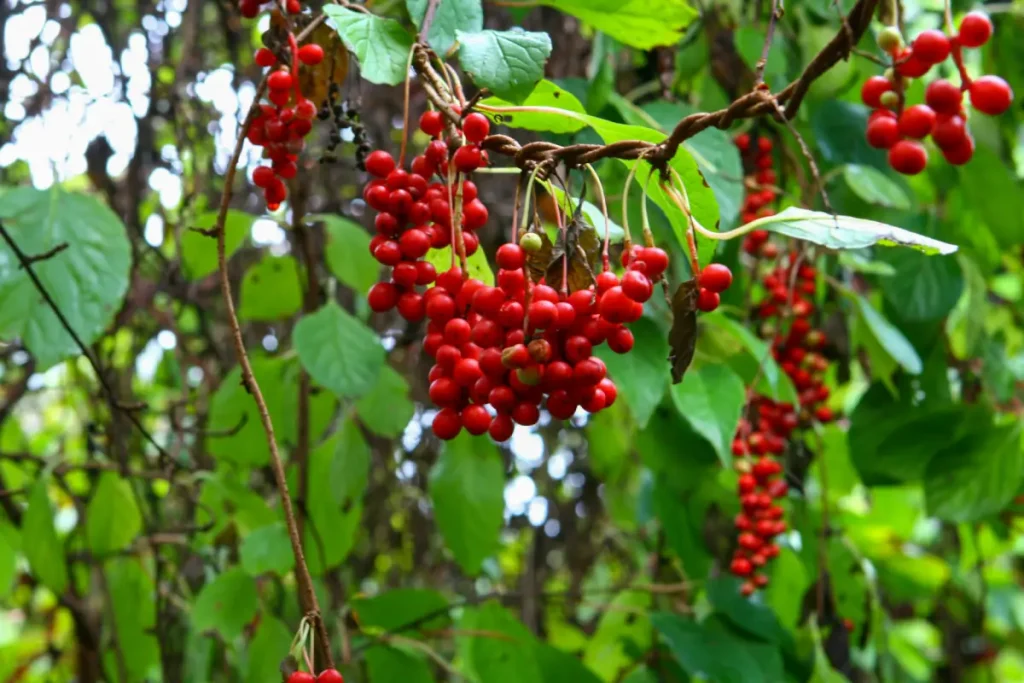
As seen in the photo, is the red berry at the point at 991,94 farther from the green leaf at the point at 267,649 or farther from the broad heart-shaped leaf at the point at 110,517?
the broad heart-shaped leaf at the point at 110,517

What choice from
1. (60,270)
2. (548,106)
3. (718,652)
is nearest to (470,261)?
(548,106)

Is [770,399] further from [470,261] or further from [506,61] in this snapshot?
[506,61]

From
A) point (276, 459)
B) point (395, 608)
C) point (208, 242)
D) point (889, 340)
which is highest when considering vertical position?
point (276, 459)

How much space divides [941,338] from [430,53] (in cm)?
103

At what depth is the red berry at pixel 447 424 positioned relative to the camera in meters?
0.59

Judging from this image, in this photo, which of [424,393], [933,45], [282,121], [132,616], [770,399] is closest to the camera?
[933,45]

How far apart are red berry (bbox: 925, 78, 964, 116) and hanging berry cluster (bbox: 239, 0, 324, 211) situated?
45cm

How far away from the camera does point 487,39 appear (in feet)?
2.03

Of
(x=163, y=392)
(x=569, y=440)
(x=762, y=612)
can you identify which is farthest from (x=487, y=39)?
(x=163, y=392)

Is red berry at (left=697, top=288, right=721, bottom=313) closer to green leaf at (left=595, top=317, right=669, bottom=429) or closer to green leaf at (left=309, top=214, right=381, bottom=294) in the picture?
green leaf at (left=595, top=317, right=669, bottom=429)

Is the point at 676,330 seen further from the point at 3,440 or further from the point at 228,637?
the point at 3,440

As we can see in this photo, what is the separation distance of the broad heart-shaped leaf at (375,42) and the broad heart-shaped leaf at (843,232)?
10.1 inches

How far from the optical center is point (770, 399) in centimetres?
131

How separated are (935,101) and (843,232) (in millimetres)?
90
